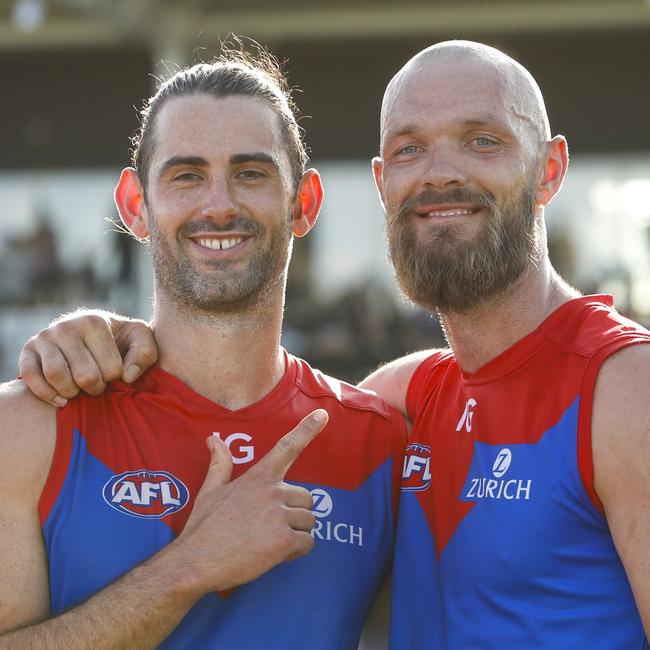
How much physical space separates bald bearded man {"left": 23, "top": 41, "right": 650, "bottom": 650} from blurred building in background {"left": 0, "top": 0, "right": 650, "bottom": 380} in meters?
8.60

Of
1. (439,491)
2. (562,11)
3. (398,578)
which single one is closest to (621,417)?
(439,491)

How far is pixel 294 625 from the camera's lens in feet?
8.51

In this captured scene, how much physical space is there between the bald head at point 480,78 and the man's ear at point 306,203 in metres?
0.29

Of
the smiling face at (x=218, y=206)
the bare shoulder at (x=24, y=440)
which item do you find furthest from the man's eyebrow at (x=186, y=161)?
the bare shoulder at (x=24, y=440)

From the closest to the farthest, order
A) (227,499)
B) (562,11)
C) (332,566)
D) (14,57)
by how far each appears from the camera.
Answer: (227,499) → (332,566) → (562,11) → (14,57)

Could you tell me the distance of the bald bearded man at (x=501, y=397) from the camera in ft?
7.86

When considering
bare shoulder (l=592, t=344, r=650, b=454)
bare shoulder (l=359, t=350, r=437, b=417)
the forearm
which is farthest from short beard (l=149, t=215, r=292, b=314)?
bare shoulder (l=592, t=344, r=650, b=454)

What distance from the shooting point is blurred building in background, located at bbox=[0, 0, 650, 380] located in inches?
468

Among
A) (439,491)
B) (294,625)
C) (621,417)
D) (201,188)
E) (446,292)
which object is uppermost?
(201,188)

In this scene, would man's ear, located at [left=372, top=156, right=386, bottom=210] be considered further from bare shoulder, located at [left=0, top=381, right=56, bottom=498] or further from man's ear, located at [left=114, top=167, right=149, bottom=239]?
bare shoulder, located at [left=0, top=381, right=56, bottom=498]

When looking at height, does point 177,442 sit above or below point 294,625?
above

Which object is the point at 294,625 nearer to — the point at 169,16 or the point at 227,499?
the point at 227,499

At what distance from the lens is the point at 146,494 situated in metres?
2.59

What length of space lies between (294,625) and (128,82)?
1126cm
